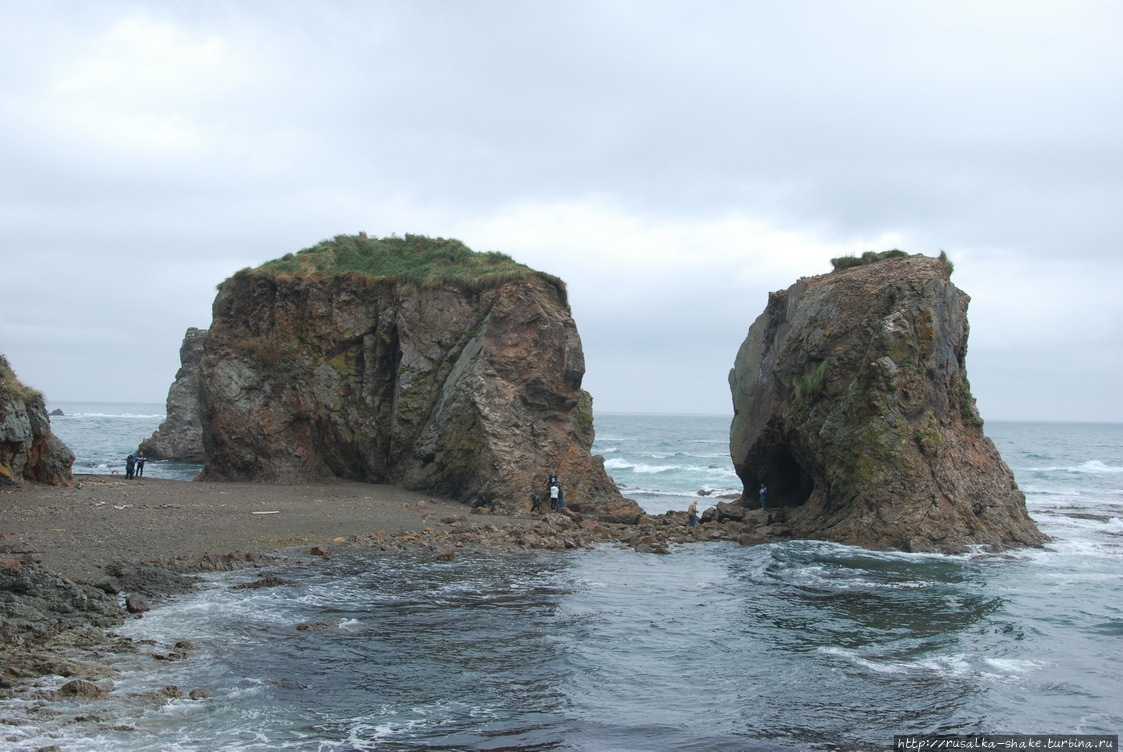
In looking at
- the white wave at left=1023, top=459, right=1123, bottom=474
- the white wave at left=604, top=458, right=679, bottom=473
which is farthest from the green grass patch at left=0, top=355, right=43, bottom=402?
the white wave at left=1023, top=459, right=1123, bottom=474

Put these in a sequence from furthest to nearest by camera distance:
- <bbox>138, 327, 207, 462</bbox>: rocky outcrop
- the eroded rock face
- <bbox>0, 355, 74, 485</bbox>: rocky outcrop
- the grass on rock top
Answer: <bbox>138, 327, 207, 462</bbox>: rocky outcrop, the grass on rock top, the eroded rock face, <bbox>0, 355, 74, 485</bbox>: rocky outcrop

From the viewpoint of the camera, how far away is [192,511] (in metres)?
25.1

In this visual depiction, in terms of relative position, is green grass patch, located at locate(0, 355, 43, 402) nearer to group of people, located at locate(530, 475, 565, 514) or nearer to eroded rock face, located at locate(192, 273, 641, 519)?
eroded rock face, located at locate(192, 273, 641, 519)

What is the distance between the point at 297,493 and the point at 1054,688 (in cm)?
2590

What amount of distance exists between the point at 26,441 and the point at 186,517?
293 inches

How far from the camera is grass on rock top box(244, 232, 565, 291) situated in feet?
115

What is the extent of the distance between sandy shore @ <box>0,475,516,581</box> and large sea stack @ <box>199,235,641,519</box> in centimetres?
204

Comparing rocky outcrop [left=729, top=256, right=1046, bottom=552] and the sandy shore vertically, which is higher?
rocky outcrop [left=729, top=256, right=1046, bottom=552]

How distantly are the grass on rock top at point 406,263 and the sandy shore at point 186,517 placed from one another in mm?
9394

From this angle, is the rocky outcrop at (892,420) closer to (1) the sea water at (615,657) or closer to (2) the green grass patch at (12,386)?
(1) the sea water at (615,657)

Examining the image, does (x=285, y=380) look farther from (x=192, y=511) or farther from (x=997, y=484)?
(x=997, y=484)

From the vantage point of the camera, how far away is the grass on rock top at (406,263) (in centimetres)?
3512

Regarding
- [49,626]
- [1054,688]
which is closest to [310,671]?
[49,626]

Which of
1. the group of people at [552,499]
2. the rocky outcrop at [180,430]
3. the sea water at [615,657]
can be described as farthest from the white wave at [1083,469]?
the rocky outcrop at [180,430]
